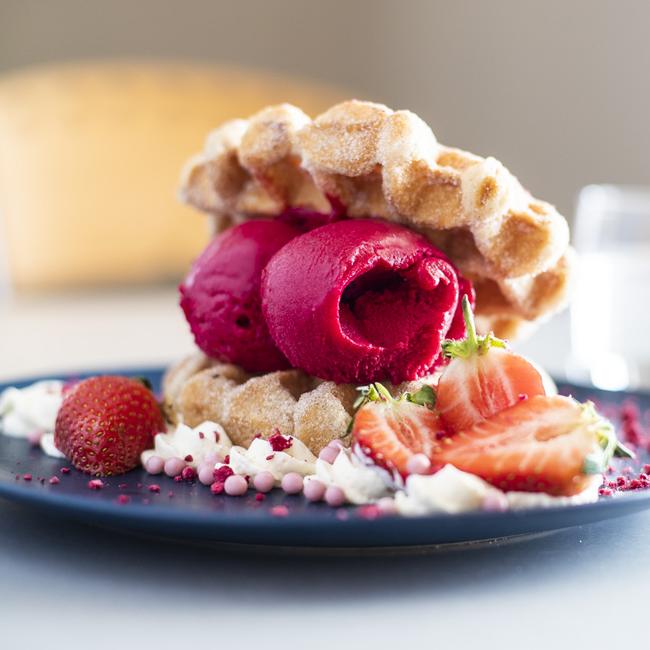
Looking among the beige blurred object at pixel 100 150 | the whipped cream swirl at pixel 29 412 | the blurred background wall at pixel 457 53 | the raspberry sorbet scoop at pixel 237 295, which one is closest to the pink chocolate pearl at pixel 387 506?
the raspberry sorbet scoop at pixel 237 295

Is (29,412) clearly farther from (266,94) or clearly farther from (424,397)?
(266,94)

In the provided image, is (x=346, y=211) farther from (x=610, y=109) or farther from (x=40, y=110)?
(x=40, y=110)

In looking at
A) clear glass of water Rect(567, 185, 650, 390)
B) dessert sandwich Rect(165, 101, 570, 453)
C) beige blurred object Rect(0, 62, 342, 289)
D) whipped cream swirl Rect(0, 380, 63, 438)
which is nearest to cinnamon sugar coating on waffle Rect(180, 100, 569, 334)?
dessert sandwich Rect(165, 101, 570, 453)

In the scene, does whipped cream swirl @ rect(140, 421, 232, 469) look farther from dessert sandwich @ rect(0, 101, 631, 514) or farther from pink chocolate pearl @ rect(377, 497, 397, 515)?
pink chocolate pearl @ rect(377, 497, 397, 515)

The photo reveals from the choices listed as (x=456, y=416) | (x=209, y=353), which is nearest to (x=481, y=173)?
(x=456, y=416)

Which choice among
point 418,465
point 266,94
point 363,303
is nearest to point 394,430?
point 418,465

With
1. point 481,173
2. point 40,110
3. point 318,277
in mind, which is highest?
point 481,173
